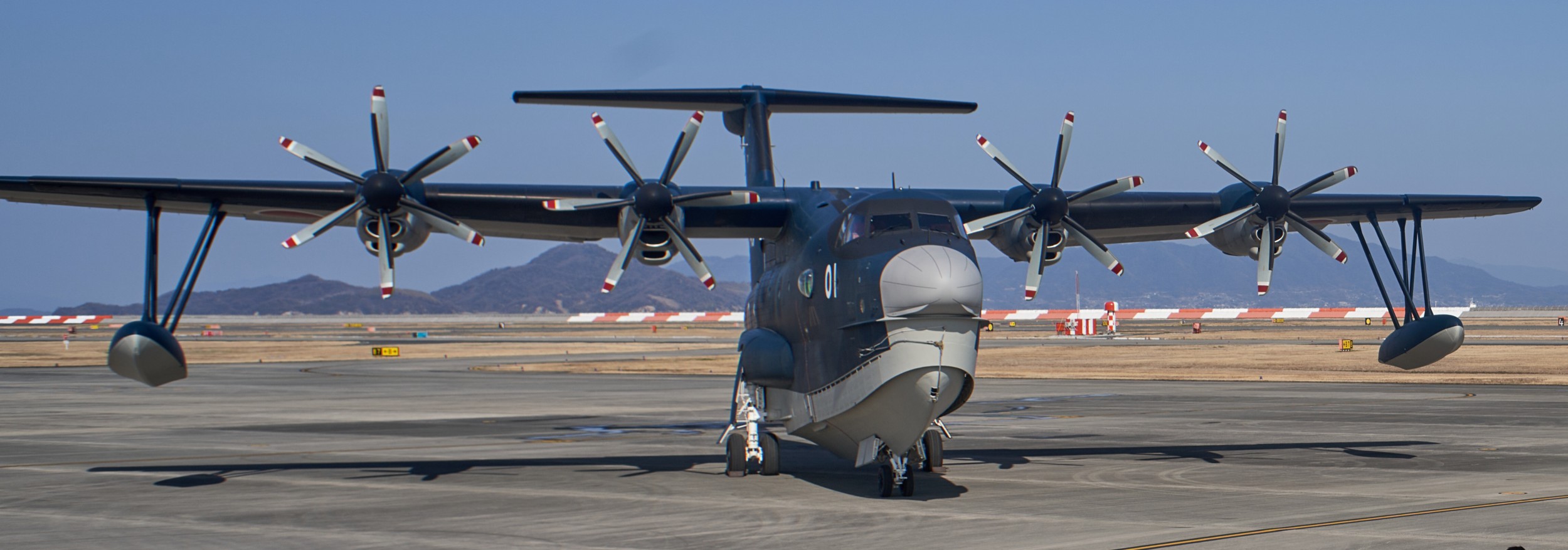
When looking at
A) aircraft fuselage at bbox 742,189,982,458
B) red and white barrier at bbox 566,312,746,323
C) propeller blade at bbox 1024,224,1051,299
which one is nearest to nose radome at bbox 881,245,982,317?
aircraft fuselage at bbox 742,189,982,458

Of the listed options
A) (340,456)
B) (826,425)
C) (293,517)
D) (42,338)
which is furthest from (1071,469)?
(42,338)

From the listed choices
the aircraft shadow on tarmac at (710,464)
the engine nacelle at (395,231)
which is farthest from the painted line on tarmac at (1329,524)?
the engine nacelle at (395,231)

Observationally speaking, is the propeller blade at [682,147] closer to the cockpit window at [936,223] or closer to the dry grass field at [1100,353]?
the cockpit window at [936,223]

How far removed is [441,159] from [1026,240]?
8.37 m

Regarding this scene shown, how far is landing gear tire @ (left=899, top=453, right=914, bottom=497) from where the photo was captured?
47.3 ft

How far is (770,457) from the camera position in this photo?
1720cm

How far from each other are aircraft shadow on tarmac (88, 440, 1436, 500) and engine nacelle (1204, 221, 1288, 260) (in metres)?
3.06

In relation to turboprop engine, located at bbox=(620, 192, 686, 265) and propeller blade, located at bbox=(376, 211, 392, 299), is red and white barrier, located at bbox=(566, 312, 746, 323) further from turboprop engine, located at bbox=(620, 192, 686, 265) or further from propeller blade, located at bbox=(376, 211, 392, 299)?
propeller blade, located at bbox=(376, 211, 392, 299)

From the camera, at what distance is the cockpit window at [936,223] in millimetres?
14602

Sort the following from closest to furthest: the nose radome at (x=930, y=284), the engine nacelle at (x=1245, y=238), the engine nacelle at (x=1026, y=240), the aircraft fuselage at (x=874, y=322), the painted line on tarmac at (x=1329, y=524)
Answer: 1. the painted line on tarmac at (x=1329, y=524)
2. the nose radome at (x=930, y=284)
3. the aircraft fuselage at (x=874, y=322)
4. the engine nacelle at (x=1026, y=240)
5. the engine nacelle at (x=1245, y=238)

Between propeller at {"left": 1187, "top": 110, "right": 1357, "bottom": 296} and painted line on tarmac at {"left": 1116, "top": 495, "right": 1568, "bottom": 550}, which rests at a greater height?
propeller at {"left": 1187, "top": 110, "right": 1357, "bottom": 296}

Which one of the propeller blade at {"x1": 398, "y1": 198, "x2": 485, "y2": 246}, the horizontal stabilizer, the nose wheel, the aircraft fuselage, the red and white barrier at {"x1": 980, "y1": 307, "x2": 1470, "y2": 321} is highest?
the red and white barrier at {"x1": 980, "y1": 307, "x2": 1470, "y2": 321}

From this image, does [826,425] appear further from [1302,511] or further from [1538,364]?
[1538,364]

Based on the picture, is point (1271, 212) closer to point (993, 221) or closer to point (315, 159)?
point (993, 221)
